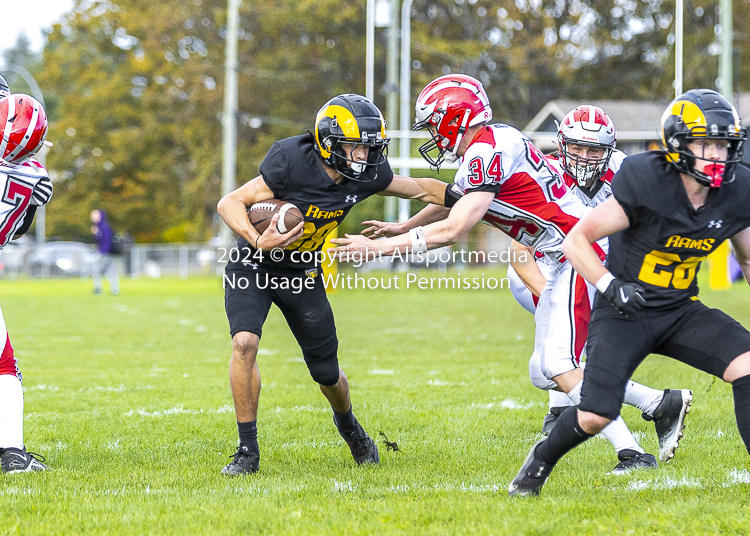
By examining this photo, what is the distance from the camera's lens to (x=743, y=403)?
3352 millimetres

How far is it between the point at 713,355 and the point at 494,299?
40.8 ft

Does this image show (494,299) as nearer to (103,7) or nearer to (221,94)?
(221,94)

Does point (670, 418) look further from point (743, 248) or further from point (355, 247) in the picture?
point (355, 247)

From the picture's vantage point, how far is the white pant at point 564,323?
4.25m

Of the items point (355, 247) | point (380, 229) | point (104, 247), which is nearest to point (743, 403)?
point (355, 247)

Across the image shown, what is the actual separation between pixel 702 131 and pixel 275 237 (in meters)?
1.90

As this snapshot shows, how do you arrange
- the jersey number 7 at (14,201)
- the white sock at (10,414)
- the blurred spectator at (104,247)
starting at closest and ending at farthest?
the jersey number 7 at (14,201), the white sock at (10,414), the blurred spectator at (104,247)

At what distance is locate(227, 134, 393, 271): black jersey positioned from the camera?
431 centimetres

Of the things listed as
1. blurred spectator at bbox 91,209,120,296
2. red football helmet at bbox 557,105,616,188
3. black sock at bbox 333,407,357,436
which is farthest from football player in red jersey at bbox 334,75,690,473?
blurred spectator at bbox 91,209,120,296

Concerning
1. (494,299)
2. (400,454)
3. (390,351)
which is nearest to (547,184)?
(400,454)

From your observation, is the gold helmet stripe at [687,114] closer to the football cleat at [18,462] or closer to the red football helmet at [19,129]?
the red football helmet at [19,129]

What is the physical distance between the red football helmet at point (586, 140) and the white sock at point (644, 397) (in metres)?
1.11

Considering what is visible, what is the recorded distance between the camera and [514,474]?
4.04 meters

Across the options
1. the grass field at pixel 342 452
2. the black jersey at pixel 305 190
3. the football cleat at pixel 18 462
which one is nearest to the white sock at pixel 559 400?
the grass field at pixel 342 452
